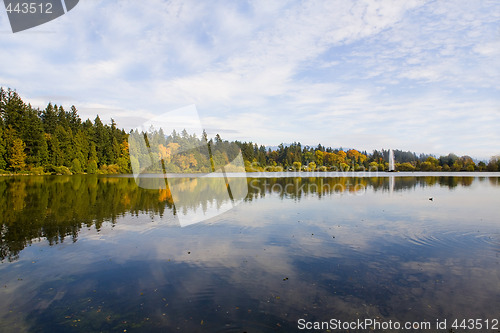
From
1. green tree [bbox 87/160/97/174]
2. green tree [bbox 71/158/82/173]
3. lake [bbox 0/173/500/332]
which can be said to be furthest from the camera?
green tree [bbox 87/160/97/174]

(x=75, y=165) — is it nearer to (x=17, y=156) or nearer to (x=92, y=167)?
(x=92, y=167)

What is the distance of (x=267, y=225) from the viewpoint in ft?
60.9

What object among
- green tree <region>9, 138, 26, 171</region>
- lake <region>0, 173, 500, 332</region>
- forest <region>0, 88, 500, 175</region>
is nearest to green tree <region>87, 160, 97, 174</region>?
forest <region>0, 88, 500, 175</region>

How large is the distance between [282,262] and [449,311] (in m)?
5.62

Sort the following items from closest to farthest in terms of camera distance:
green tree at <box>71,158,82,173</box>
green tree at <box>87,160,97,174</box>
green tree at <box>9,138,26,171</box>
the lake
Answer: the lake < green tree at <box>9,138,26,171</box> < green tree at <box>71,158,82,173</box> < green tree at <box>87,160,97,174</box>

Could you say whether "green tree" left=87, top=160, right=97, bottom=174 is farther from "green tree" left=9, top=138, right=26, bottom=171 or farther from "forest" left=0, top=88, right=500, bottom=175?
"green tree" left=9, top=138, right=26, bottom=171

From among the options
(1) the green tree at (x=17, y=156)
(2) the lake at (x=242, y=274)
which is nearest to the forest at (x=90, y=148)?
(1) the green tree at (x=17, y=156)

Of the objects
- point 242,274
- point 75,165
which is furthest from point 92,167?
point 242,274

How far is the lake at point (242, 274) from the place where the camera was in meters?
7.53

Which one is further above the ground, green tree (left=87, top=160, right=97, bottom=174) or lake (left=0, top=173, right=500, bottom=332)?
green tree (left=87, top=160, right=97, bottom=174)

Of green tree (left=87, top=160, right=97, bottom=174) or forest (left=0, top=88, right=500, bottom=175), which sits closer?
forest (left=0, top=88, right=500, bottom=175)

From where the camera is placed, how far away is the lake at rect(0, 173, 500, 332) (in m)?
7.53

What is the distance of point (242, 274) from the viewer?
10.4 m

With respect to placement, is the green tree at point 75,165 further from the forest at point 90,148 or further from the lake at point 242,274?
the lake at point 242,274
